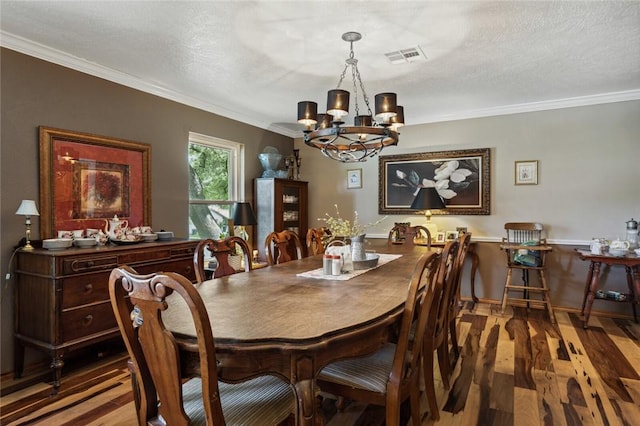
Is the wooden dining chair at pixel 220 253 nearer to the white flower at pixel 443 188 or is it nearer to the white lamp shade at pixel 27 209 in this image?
the white lamp shade at pixel 27 209

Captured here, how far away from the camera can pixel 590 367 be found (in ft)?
9.19

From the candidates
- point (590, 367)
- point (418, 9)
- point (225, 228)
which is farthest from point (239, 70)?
point (590, 367)

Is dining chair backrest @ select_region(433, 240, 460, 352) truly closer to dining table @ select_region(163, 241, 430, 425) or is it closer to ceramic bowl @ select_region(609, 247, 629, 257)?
dining table @ select_region(163, 241, 430, 425)

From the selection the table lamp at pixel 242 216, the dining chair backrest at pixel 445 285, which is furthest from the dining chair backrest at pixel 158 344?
the table lamp at pixel 242 216

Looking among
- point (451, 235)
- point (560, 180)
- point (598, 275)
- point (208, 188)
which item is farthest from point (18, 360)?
point (560, 180)

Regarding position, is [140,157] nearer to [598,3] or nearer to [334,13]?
[334,13]

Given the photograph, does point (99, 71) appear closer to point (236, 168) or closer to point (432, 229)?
point (236, 168)

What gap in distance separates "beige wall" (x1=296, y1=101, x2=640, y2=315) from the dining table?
9.77 feet

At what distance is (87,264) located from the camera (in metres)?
2.63

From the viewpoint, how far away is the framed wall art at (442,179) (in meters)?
4.68

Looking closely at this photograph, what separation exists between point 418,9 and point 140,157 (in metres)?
2.70

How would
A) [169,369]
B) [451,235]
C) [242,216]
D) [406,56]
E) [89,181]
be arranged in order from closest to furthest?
[169,369] < [406,56] < [89,181] < [242,216] < [451,235]

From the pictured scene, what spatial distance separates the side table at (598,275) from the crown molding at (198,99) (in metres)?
1.67

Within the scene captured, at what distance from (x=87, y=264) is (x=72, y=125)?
117 centimetres
